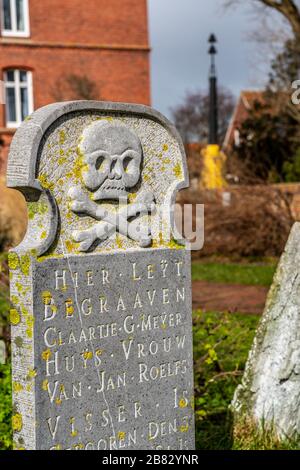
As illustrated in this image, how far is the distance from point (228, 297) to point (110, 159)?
25.5ft

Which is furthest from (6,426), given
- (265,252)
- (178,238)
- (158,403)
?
(265,252)

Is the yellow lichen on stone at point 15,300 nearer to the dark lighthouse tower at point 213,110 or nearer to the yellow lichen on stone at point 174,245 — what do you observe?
the yellow lichen on stone at point 174,245

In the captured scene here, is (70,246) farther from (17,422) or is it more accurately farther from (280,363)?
(280,363)

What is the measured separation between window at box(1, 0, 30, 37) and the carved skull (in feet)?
76.8

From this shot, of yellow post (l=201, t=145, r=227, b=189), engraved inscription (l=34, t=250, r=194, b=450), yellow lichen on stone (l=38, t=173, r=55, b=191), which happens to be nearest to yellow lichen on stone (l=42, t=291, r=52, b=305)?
engraved inscription (l=34, t=250, r=194, b=450)

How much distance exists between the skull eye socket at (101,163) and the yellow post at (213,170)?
44.3 ft

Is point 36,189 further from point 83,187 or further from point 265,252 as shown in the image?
point 265,252

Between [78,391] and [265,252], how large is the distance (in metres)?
13.1

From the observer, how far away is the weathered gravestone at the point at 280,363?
512 centimetres

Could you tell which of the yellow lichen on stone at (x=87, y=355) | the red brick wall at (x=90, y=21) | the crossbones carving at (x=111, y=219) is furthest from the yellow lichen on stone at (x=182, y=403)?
the red brick wall at (x=90, y=21)

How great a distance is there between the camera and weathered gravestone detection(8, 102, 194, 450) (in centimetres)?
381

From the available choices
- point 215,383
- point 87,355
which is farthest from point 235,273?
point 87,355

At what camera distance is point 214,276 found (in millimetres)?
13961

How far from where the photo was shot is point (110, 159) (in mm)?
4141
